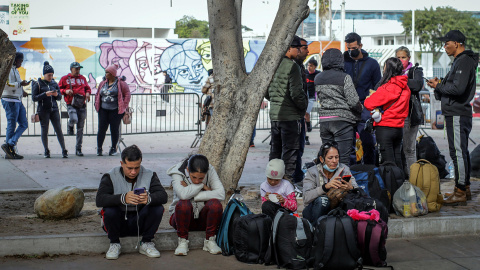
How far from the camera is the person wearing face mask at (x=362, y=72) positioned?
934 centimetres

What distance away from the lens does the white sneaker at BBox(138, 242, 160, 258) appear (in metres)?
6.11

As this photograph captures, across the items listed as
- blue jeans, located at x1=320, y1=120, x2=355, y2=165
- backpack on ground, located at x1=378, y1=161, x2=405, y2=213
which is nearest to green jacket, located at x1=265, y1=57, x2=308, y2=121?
blue jeans, located at x1=320, y1=120, x2=355, y2=165

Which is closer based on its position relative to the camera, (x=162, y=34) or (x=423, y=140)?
(x=423, y=140)

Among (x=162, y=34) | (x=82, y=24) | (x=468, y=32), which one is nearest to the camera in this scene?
(x=82, y=24)

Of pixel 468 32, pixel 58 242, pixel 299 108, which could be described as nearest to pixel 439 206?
pixel 299 108

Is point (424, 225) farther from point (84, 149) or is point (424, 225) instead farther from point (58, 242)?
point (84, 149)

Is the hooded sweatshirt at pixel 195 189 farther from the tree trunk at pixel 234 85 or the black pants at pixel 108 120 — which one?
the black pants at pixel 108 120

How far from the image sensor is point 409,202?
7121 mm

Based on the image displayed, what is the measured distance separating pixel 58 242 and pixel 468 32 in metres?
55.3

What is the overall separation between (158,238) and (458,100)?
3967 mm

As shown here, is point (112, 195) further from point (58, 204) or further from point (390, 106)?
point (390, 106)

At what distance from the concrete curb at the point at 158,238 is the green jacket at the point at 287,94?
2.24 meters

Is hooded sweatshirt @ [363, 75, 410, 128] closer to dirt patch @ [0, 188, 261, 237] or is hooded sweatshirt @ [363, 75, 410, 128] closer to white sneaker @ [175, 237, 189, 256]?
dirt patch @ [0, 188, 261, 237]

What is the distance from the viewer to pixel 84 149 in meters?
13.8
